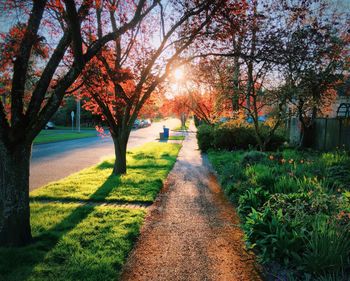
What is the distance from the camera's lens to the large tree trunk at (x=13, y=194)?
13.2ft

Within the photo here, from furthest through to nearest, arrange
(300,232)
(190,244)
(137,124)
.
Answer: (137,124) < (190,244) < (300,232)

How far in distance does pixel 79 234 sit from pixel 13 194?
1203mm

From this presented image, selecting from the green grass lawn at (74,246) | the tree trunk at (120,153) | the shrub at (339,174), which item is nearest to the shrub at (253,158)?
the shrub at (339,174)

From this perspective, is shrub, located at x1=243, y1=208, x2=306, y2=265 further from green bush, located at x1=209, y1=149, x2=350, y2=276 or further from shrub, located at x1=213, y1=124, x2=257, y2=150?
shrub, located at x1=213, y1=124, x2=257, y2=150

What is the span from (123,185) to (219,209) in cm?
318

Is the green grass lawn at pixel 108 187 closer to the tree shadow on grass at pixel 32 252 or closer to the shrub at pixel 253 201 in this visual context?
the tree shadow on grass at pixel 32 252

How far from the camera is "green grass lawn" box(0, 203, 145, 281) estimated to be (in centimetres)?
340

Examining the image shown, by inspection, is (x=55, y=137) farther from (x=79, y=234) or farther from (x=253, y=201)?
(x=253, y=201)

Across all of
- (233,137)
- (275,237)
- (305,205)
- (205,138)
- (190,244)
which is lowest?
(190,244)

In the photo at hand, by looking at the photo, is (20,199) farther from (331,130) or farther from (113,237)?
(331,130)

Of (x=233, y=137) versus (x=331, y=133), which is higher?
(x=331, y=133)

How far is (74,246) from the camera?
13.4ft

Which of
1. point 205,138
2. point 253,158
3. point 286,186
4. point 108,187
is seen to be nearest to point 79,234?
point 108,187

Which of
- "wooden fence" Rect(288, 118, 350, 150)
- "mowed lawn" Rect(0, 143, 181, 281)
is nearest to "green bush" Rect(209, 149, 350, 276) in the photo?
"mowed lawn" Rect(0, 143, 181, 281)
